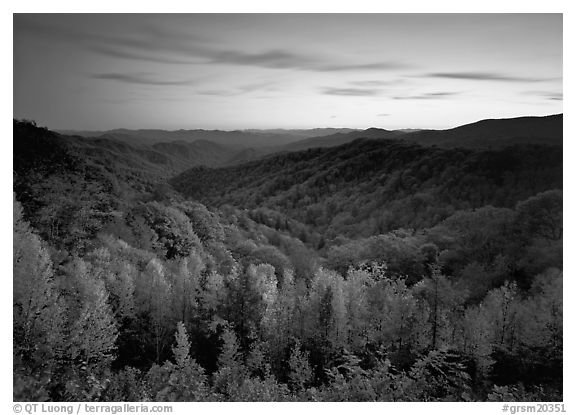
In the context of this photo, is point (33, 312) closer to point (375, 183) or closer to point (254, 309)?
point (254, 309)

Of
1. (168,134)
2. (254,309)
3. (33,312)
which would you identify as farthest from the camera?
(168,134)

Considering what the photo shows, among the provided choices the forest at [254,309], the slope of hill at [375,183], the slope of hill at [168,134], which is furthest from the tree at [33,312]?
the slope of hill at [375,183]

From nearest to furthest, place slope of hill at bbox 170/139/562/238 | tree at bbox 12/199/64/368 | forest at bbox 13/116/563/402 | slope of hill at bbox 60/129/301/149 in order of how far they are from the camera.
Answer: tree at bbox 12/199/64/368, forest at bbox 13/116/563/402, slope of hill at bbox 60/129/301/149, slope of hill at bbox 170/139/562/238

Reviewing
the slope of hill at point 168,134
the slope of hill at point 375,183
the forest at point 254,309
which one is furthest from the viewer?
the slope of hill at point 375,183

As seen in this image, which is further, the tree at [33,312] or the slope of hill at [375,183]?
the slope of hill at [375,183]

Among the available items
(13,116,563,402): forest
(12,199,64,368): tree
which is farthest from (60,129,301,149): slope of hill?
(12,199,64,368): tree

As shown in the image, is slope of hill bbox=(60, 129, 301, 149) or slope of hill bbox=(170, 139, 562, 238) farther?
slope of hill bbox=(170, 139, 562, 238)

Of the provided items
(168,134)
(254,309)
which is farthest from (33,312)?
(168,134)

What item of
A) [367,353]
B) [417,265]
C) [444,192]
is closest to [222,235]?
[417,265]

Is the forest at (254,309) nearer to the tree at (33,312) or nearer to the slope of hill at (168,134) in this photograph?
the tree at (33,312)

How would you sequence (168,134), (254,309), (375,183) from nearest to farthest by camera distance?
(254,309) < (168,134) < (375,183)

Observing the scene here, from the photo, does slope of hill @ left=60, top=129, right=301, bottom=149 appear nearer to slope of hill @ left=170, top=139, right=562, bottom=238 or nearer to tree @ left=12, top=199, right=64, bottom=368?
tree @ left=12, top=199, right=64, bottom=368
